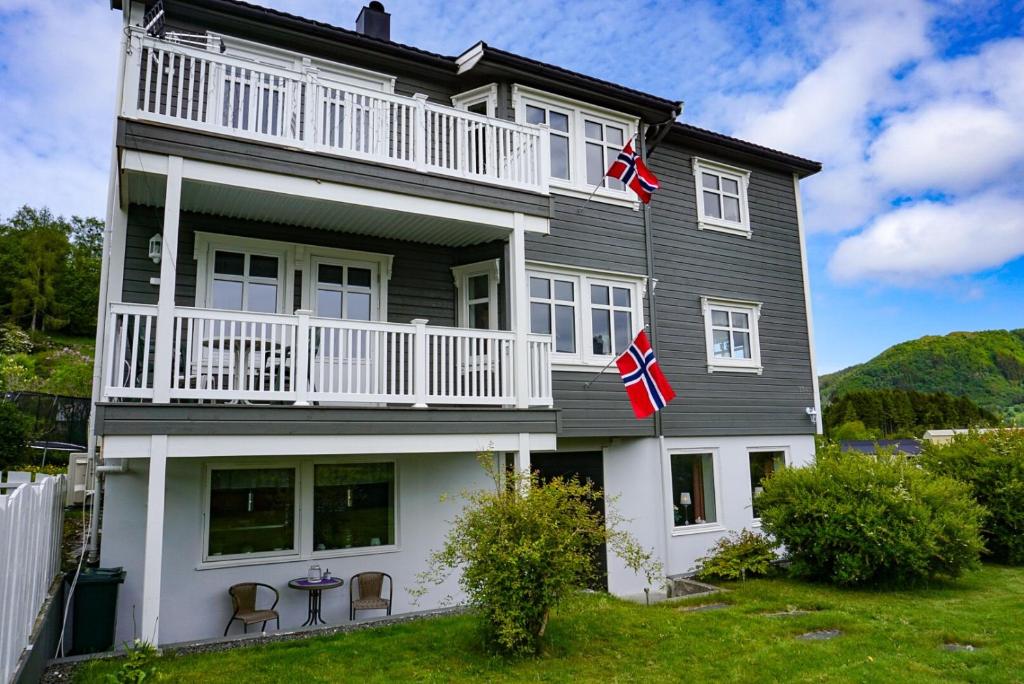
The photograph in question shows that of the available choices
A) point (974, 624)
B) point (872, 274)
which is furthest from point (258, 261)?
point (872, 274)

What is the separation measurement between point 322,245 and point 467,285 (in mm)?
2485

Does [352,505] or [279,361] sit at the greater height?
[279,361]

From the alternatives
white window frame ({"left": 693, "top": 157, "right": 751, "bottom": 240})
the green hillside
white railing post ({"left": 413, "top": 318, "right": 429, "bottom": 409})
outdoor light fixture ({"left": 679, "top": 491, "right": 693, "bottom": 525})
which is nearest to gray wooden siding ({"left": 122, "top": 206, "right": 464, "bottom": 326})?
white railing post ({"left": 413, "top": 318, "right": 429, "bottom": 409})

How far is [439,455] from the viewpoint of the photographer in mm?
10742

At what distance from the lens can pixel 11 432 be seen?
11.0m

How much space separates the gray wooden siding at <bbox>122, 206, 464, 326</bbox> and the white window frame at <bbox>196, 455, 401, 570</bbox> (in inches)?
91.7

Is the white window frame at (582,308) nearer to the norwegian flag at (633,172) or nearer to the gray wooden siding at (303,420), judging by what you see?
the norwegian flag at (633,172)

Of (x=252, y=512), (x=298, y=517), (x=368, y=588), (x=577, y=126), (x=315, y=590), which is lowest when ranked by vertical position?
(x=368, y=588)

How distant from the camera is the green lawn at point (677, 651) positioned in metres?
6.22

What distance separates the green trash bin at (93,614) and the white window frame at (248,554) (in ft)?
4.44

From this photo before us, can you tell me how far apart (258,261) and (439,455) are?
158 inches

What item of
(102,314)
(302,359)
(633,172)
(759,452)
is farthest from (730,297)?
(102,314)

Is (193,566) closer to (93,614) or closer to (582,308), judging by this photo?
(93,614)

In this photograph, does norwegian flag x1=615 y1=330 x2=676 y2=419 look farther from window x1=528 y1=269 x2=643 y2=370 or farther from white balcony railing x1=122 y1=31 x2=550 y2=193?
white balcony railing x1=122 y1=31 x2=550 y2=193
